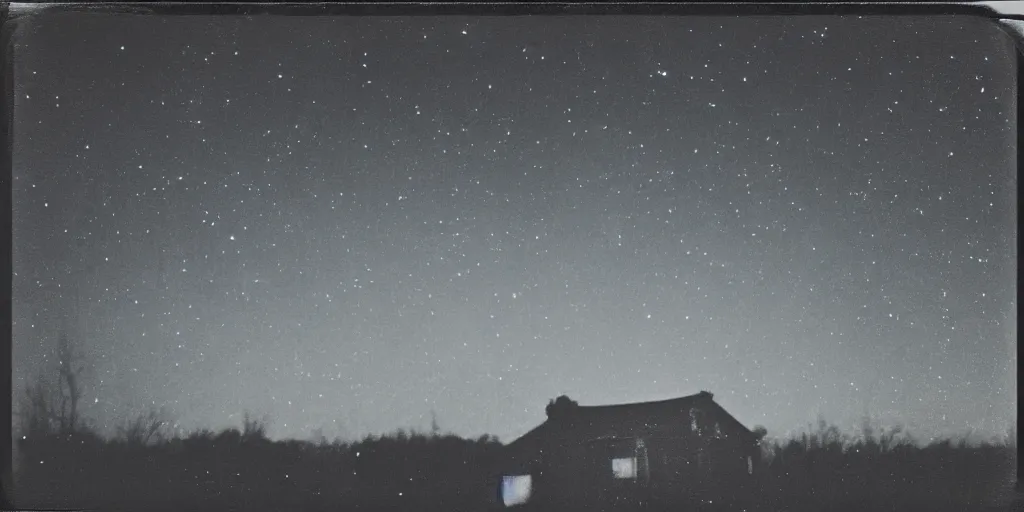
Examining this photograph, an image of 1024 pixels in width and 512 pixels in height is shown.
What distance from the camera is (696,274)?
3.73 feet

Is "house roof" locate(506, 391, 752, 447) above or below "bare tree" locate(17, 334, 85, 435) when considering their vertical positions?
below

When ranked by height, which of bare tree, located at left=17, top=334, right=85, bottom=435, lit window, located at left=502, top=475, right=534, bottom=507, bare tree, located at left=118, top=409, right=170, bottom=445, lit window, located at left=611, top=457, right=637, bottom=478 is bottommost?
lit window, located at left=502, top=475, right=534, bottom=507

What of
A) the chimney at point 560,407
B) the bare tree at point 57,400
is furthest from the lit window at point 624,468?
the bare tree at point 57,400

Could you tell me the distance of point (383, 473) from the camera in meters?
1.14

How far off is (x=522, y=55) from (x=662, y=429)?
66 centimetres

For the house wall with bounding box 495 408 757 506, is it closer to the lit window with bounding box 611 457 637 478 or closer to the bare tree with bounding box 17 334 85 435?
the lit window with bounding box 611 457 637 478

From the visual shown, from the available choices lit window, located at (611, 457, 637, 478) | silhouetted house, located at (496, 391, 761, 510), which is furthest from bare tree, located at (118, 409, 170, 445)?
lit window, located at (611, 457, 637, 478)

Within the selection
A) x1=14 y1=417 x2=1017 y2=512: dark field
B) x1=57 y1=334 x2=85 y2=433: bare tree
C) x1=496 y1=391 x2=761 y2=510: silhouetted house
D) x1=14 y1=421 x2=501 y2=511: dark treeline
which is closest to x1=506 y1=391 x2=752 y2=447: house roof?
x1=496 y1=391 x2=761 y2=510: silhouetted house

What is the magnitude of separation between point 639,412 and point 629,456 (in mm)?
74

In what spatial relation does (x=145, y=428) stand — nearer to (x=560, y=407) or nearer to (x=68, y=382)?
(x=68, y=382)

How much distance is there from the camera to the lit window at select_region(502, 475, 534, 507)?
1.13m

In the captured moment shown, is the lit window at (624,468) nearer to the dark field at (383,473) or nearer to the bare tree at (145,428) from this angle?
the dark field at (383,473)

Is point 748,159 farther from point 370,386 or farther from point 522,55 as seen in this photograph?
point 370,386

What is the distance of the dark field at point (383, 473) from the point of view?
44.4 inches
